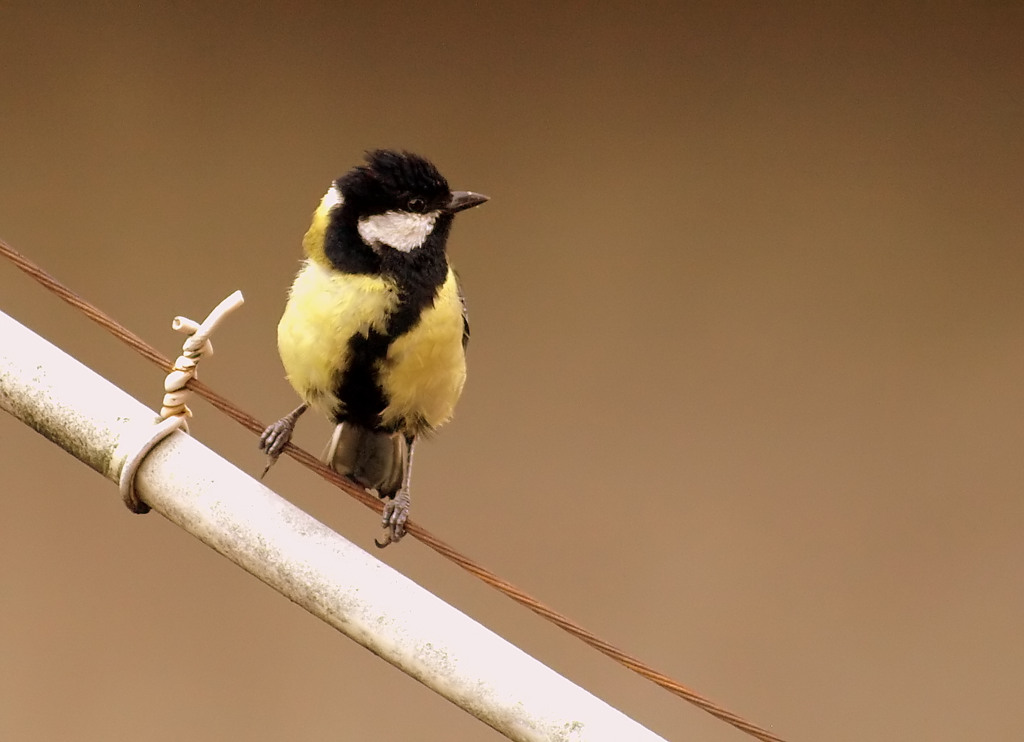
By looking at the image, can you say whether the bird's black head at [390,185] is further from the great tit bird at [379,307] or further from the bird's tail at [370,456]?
the bird's tail at [370,456]

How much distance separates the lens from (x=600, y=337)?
6.87 ft

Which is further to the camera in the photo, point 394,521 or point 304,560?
point 394,521

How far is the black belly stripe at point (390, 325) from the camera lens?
123cm

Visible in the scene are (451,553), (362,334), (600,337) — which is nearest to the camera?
(451,553)

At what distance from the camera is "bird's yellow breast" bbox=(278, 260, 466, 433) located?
1.22 m

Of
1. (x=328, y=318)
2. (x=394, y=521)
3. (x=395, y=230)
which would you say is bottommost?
(x=394, y=521)

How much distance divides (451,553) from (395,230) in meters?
0.42

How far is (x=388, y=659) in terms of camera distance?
0.98m

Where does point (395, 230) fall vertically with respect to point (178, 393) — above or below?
above

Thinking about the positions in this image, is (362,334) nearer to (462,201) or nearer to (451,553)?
(462,201)

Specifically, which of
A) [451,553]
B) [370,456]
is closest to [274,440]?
[370,456]

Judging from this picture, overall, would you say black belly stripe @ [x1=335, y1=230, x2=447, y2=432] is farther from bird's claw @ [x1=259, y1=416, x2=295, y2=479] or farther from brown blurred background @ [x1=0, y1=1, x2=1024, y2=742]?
brown blurred background @ [x1=0, y1=1, x2=1024, y2=742]

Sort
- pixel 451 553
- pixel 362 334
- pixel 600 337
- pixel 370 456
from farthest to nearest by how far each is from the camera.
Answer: pixel 600 337 → pixel 370 456 → pixel 362 334 → pixel 451 553

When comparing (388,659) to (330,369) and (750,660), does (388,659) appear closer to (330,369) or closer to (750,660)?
(330,369)
